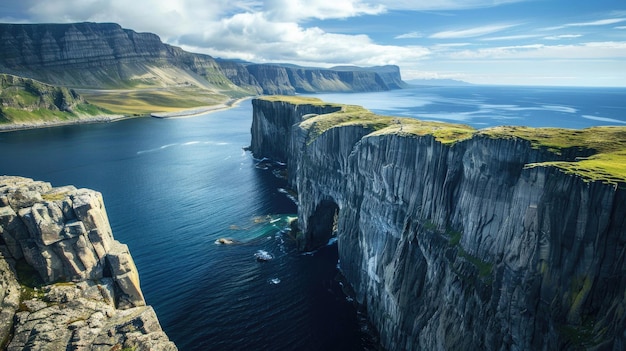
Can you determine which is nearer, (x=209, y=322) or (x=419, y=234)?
(x=419, y=234)

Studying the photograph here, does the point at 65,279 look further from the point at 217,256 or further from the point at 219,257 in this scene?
the point at 217,256

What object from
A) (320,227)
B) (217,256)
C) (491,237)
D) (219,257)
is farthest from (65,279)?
(320,227)

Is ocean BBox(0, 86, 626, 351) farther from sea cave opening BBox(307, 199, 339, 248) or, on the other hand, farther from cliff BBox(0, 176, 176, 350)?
cliff BBox(0, 176, 176, 350)

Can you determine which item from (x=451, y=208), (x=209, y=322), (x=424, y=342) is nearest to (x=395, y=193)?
(x=451, y=208)

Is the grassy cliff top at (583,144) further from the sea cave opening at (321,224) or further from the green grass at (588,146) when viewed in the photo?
the sea cave opening at (321,224)

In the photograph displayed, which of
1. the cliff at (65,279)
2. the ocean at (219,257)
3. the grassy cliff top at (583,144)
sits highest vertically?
the grassy cliff top at (583,144)

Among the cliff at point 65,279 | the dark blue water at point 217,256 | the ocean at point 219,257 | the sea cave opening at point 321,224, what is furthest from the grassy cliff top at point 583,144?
the cliff at point 65,279

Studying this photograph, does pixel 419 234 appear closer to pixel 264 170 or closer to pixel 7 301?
pixel 7 301
